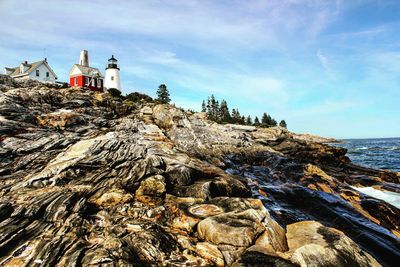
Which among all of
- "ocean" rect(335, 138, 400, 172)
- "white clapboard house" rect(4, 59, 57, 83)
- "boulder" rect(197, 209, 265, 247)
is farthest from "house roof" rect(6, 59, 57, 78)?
"ocean" rect(335, 138, 400, 172)

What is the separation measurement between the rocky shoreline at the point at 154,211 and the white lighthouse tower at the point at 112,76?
1431 inches

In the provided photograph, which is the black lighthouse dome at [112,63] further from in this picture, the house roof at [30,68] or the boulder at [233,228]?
the boulder at [233,228]

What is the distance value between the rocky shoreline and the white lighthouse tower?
1431 inches

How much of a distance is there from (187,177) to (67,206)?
24.5ft

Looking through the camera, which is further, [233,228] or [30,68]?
[30,68]

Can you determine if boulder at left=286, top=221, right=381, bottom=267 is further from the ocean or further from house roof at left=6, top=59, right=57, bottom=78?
house roof at left=6, top=59, right=57, bottom=78

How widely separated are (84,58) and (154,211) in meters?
61.5

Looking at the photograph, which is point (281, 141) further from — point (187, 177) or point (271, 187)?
point (187, 177)

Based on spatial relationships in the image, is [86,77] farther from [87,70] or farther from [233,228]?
[233,228]

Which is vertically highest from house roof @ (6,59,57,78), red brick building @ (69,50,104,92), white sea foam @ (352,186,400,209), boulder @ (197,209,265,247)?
house roof @ (6,59,57,78)

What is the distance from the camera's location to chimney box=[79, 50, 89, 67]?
63.0m

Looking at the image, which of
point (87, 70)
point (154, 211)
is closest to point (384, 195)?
point (154, 211)

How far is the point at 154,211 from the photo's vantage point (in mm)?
13008

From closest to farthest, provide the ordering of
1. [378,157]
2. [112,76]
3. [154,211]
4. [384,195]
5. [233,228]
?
[233,228], [154,211], [384,195], [378,157], [112,76]
